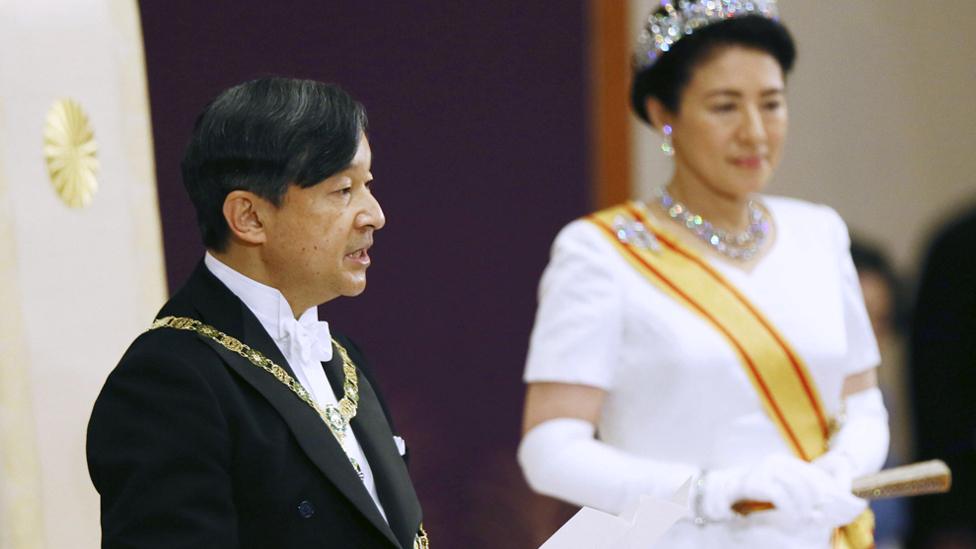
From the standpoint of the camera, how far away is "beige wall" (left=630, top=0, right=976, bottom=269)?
2750 millimetres

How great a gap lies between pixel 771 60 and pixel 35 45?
0.80 metres

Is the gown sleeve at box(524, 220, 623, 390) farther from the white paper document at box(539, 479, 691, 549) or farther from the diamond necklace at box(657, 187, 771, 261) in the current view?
the white paper document at box(539, 479, 691, 549)

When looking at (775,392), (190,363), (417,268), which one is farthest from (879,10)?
(190,363)

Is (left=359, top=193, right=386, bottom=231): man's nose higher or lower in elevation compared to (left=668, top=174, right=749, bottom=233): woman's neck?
higher

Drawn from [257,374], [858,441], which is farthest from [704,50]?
[257,374]

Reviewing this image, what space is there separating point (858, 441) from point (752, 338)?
16 cm

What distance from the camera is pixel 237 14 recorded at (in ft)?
6.33

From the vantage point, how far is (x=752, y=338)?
1565mm

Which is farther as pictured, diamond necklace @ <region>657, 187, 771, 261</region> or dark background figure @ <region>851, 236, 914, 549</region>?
dark background figure @ <region>851, 236, 914, 549</region>

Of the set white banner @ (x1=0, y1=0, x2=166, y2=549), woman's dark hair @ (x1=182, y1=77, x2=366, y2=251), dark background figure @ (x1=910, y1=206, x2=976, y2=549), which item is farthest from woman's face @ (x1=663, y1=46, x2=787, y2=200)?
dark background figure @ (x1=910, y1=206, x2=976, y2=549)

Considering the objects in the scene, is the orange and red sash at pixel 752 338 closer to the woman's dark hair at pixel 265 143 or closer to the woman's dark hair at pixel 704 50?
the woman's dark hair at pixel 704 50

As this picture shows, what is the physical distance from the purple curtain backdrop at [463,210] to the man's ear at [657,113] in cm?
56

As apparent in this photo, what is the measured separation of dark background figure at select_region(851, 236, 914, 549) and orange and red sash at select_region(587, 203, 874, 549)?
1.05 metres

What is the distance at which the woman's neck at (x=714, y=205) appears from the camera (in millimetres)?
1645
